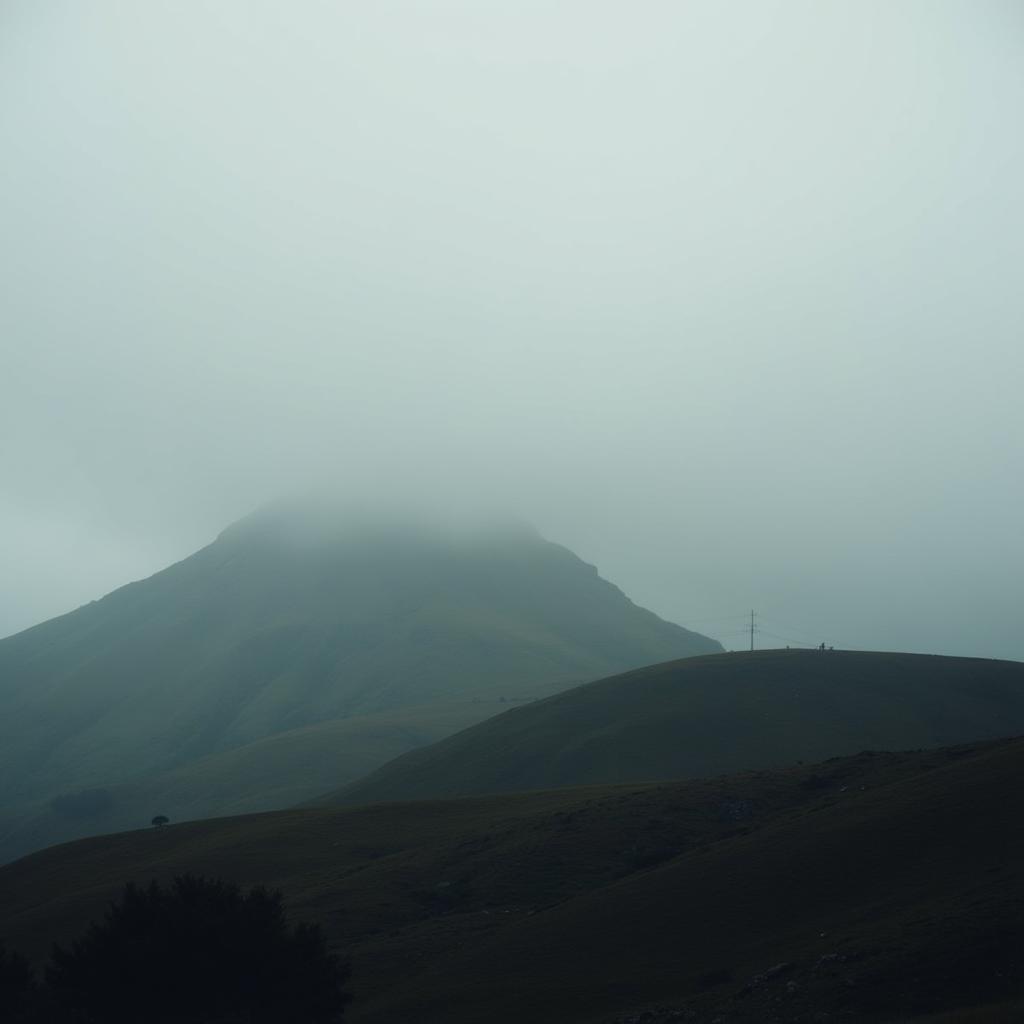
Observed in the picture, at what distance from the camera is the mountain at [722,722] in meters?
110

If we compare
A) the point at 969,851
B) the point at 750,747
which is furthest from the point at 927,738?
the point at 969,851

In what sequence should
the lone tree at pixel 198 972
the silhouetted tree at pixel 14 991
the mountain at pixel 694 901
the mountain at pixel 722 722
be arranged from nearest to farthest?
the mountain at pixel 694 901
the lone tree at pixel 198 972
the silhouetted tree at pixel 14 991
the mountain at pixel 722 722

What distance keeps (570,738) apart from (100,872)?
56984 mm

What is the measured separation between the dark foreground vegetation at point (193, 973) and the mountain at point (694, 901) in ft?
17.9

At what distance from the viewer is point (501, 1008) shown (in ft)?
121

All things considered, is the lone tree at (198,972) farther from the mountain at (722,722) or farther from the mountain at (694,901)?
the mountain at (722,722)

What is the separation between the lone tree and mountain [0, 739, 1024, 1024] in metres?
5.54

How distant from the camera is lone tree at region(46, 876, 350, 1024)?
111ft

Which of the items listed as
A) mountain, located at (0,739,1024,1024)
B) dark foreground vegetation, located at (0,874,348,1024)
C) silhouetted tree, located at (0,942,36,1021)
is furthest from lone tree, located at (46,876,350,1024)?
mountain, located at (0,739,1024,1024)

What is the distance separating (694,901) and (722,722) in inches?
3024

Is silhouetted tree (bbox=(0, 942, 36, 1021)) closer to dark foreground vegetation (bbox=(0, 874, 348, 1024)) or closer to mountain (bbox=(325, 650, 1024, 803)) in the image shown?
dark foreground vegetation (bbox=(0, 874, 348, 1024))

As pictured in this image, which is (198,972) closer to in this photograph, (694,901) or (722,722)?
(694,901)

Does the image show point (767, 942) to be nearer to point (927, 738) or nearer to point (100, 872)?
point (100, 872)

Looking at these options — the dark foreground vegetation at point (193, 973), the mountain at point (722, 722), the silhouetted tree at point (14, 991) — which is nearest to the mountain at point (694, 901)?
the dark foreground vegetation at point (193, 973)
